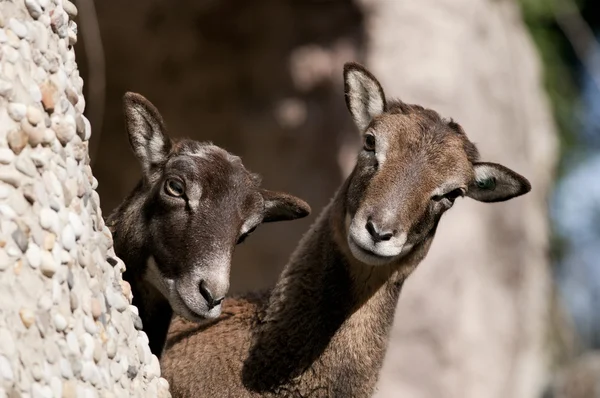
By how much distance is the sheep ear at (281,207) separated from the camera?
6.55 m

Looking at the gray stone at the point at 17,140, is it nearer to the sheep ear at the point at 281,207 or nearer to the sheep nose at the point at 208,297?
the sheep nose at the point at 208,297

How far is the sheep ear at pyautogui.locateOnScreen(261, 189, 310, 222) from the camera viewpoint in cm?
655

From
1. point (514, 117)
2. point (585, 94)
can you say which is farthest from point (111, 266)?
point (585, 94)

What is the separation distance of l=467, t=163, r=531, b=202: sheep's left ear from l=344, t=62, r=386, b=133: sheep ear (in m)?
0.74

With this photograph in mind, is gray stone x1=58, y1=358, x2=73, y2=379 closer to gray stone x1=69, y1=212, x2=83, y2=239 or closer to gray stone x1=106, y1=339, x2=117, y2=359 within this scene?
gray stone x1=106, y1=339, x2=117, y2=359

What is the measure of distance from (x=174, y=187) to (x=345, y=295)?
1293 millimetres

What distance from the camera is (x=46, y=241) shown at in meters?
4.51

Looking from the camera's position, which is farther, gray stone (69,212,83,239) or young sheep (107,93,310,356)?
young sheep (107,93,310,356)

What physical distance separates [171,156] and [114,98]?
→ 695 cm

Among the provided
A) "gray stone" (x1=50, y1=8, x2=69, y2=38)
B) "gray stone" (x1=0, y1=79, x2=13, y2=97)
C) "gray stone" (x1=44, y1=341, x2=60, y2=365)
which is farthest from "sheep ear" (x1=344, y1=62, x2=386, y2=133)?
"gray stone" (x1=44, y1=341, x2=60, y2=365)

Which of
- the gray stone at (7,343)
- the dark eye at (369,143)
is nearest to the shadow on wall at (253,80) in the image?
the dark eye at (369,143)

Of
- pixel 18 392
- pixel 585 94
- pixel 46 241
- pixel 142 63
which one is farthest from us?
pixel 585 94

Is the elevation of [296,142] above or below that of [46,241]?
below

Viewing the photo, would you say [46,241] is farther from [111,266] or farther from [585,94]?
[585,94]
